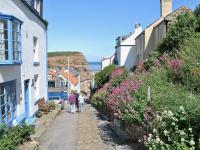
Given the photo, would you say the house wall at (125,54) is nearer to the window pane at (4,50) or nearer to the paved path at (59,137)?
the paved path at (59,137)

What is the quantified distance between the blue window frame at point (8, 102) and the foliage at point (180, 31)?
33.2ft

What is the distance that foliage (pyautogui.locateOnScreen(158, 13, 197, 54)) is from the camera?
21.9 m

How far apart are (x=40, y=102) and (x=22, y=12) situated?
6.89m

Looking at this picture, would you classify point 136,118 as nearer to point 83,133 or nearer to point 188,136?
point 188,136

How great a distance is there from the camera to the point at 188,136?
7281mm

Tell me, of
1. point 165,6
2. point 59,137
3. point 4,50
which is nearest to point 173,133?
point 4,50

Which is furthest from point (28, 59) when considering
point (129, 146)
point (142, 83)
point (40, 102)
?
point (129, 146)

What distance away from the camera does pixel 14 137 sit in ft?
36.3

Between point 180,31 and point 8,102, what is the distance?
39.7 feet

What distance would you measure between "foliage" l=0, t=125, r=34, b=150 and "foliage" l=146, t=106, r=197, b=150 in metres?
3.92

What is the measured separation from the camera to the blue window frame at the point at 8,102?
1332cm

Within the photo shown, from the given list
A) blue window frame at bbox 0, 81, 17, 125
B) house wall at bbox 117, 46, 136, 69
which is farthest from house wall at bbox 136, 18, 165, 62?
blue window frame at bbox 0, 81, 17, 125

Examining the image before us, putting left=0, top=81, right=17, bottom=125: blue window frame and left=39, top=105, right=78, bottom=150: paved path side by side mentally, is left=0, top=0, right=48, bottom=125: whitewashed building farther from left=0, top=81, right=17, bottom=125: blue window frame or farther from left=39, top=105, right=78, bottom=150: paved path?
left=39, top=105, right=78, bottom=150: paved path

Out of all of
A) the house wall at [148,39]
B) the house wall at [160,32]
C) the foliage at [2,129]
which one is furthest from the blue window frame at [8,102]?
the house wall at [148,39]
